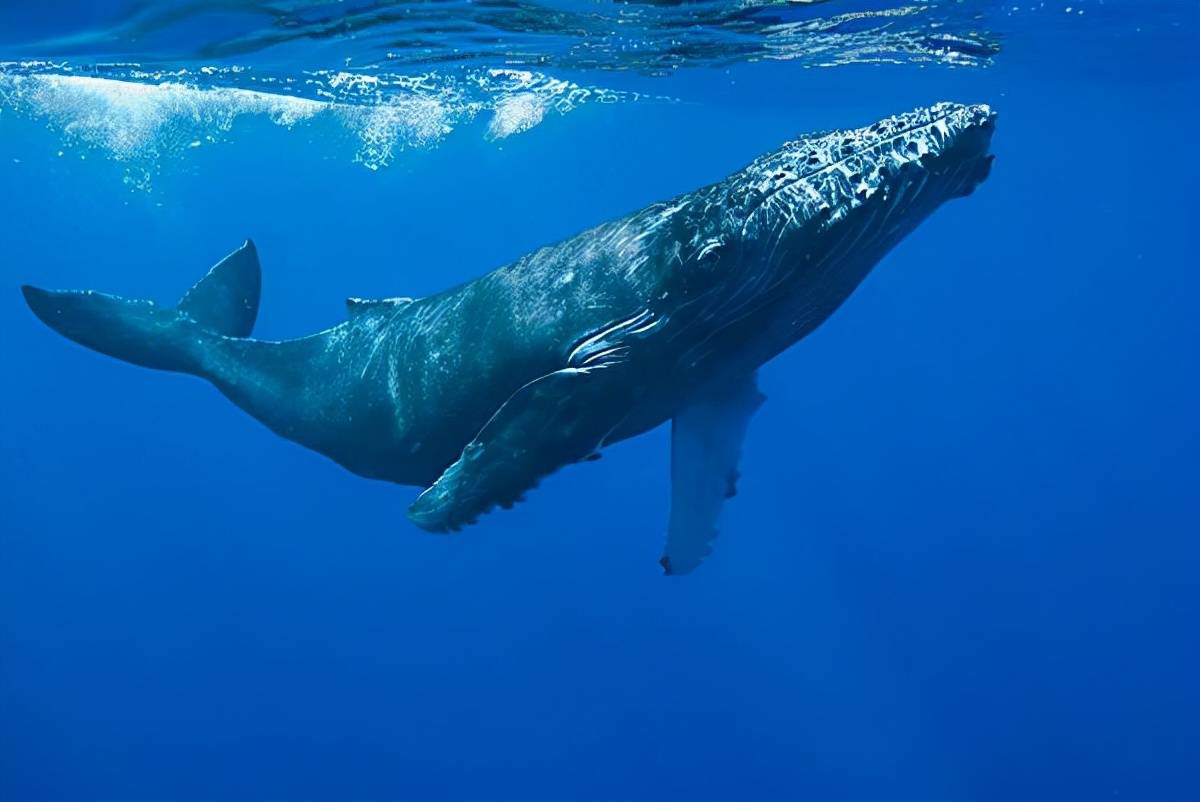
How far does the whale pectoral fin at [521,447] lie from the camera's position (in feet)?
18.5

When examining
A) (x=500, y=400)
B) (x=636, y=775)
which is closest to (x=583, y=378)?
(x=500, y=400)

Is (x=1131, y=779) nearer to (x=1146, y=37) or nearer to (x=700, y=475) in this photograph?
(x=1146, y=37)

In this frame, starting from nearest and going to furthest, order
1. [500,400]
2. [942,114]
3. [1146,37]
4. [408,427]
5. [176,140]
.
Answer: [942,114], [500,400], [408,427], [1146,37], [176,140]

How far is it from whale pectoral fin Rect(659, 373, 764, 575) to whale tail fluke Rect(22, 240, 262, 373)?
5208 mm

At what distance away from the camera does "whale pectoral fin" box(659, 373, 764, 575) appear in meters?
7.70

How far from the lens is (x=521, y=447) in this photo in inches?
222

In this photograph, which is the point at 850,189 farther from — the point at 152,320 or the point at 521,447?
the point at 152,320

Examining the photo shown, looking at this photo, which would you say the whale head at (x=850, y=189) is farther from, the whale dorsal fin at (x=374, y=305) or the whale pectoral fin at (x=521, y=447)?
the whale dorsal fin at (x=374, y=305)

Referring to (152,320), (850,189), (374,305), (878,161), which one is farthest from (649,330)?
(152,320)

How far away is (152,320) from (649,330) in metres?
6.35

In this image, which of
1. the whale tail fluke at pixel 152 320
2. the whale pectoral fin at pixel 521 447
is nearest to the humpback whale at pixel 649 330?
the whale pectoral fin at pixel 521 447

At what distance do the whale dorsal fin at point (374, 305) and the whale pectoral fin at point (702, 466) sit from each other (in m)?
2.84

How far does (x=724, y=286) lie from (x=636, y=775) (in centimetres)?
1912

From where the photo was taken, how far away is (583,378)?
5738 mm
